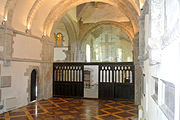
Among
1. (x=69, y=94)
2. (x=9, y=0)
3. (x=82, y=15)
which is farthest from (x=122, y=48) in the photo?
(x=9, y=0)

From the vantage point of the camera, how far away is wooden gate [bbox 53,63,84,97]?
30.6ft

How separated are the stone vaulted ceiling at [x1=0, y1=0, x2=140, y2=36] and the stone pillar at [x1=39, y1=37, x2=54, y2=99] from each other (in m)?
0.60

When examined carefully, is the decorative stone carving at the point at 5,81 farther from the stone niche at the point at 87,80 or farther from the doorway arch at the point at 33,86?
the stone niche at the point at 87,80

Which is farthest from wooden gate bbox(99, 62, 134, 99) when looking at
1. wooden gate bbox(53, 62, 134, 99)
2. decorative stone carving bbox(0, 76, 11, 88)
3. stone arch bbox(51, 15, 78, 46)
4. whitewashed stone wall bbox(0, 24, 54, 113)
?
stone arch bbox(51, 15, 78, 46)

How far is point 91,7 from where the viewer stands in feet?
43.8

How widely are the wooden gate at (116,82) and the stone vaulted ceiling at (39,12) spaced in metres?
2.28

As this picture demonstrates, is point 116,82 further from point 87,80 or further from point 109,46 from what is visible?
point 109,46

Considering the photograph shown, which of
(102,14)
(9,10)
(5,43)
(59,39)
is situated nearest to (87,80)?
(102,14)

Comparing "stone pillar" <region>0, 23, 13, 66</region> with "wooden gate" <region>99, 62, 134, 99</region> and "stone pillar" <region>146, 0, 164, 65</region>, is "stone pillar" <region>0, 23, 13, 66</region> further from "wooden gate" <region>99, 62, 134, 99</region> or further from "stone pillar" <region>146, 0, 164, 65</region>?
"stone pillar" <region>146, 0, 164, 65</region>

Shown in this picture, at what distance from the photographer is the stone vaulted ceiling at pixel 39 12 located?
20.3 feet

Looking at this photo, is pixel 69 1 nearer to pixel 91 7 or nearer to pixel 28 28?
pixel 28 28

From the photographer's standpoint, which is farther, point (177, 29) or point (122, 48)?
point (122, 48)

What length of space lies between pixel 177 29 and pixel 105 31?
57.1ft

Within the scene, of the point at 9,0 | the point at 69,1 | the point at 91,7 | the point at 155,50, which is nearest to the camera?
the point at 155,50
